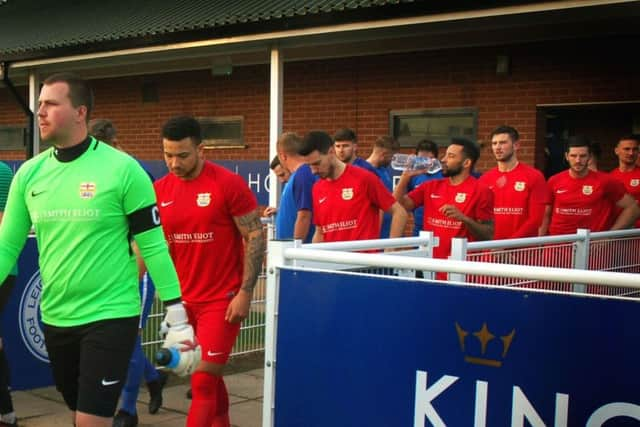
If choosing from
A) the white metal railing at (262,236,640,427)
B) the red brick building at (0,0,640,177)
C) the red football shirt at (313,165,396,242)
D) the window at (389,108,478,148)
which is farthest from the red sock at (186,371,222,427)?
the window at (389,108,478,148)

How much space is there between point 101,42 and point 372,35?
4.26 m

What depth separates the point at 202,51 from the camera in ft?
41.1

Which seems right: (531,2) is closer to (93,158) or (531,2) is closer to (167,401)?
(167,401)

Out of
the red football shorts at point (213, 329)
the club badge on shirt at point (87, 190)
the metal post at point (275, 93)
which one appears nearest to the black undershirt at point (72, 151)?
the club badge on shirt at point (87, 190)

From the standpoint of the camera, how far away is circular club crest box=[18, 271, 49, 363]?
6758 mm

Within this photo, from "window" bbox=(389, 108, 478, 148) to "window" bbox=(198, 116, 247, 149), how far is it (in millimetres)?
2917

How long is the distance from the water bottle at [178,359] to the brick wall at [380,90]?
7921 mm

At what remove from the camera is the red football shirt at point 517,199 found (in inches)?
292

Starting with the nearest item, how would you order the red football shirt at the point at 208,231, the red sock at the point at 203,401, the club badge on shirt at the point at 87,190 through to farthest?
1. the club badge on shirt at the point at 87,190
2. the red sock at the point at 203,401
3. the red football shirt at the point at 208,231

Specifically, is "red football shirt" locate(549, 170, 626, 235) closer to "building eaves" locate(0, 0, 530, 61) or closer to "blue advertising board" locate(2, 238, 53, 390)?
"building eaves" locate(0, 0, 530, 61)

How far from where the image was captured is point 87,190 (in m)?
3.88

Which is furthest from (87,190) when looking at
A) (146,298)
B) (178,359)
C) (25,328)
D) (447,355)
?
(146,298)

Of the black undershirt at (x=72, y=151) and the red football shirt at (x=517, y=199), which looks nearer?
the black undershirt at (x=72, y=151)

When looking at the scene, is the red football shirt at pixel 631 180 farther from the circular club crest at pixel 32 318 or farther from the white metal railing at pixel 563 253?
Result: the circular club crest at pixel 32 318
